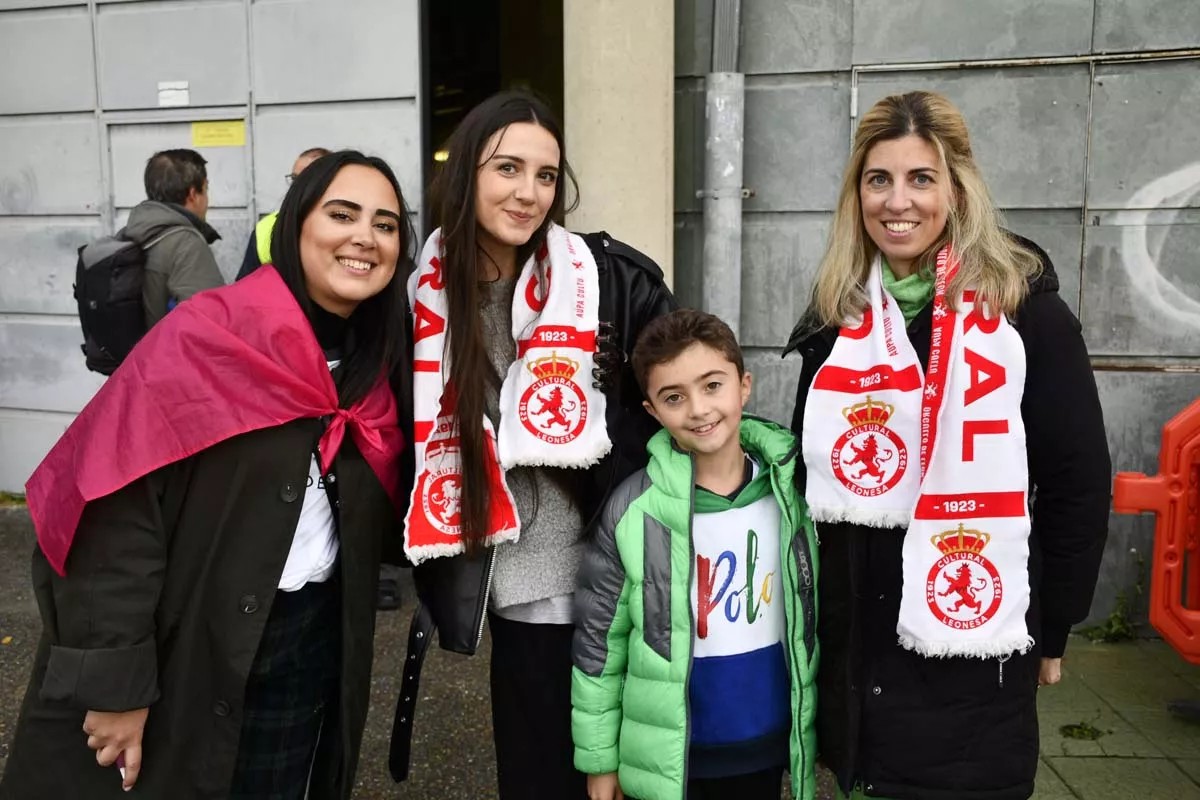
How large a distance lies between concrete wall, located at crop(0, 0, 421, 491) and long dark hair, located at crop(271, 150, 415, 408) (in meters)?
3.49

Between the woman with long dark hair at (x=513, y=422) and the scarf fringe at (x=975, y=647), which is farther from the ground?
the woman with long dark hair at (x=513, y=422)

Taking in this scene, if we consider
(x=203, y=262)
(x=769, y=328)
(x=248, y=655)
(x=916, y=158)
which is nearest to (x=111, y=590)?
(x=248, y=655)

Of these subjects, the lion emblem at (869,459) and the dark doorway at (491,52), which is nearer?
the lion emblem at (869,459)

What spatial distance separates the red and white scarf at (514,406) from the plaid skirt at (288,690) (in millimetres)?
261

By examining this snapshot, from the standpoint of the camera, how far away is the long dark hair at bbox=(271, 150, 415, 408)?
217 cm

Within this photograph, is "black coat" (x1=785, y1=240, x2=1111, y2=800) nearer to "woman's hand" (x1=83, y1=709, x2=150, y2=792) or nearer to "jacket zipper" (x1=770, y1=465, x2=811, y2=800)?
"jacket zipper" (x1=770, y1=465, x2=811, y2=800)

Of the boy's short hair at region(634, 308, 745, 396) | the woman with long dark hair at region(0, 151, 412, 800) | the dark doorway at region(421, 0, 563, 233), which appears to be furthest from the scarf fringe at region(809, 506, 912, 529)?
the dark doorway at region(421, 0, 563, 233)

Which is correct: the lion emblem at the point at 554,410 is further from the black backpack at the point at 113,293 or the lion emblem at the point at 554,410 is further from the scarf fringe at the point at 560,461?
the black backpack at the point at 113,293

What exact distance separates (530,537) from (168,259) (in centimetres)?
342

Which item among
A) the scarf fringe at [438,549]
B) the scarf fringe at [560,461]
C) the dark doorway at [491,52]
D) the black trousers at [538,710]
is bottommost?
the black trousers at [538,710]

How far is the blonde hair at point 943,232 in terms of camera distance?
6.93ft

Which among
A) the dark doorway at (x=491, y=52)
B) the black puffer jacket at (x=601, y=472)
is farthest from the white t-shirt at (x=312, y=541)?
the dark doorway at (x=491, y=52)

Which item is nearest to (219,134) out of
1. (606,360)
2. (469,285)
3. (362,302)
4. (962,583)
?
(362,302)

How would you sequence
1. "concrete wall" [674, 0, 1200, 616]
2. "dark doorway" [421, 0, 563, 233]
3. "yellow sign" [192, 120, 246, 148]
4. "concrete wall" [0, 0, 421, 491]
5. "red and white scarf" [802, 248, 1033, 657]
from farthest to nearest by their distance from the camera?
"dark doorway" [421, 0, 563, 233]
"yellow sign" [192, 120, 246, 148]
"concrete wall" [0, 0, 421, 491]
"concrete wall" [674, 0, 1200, 616]
"red and white scarf" [802, 248, 1033, 657]
